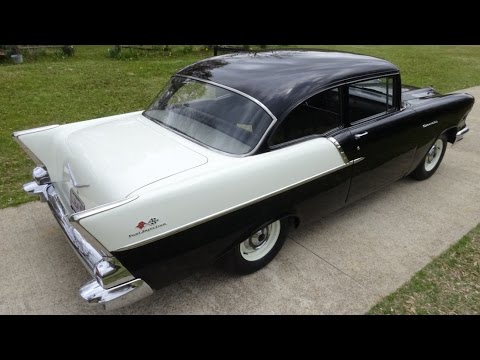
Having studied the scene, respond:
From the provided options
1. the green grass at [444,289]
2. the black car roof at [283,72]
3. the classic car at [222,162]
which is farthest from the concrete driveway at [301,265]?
the black car roof at [283,72]

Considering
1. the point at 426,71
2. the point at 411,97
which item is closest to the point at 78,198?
the point at 411,97

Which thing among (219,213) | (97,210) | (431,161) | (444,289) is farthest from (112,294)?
(431,161)

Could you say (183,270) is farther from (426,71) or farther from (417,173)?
(426,71)

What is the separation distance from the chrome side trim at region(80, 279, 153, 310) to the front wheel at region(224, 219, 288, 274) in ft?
2.57

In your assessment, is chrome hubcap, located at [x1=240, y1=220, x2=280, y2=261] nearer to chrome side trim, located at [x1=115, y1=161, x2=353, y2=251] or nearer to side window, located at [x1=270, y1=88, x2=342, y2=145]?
chrome side trim, located at [x1=115, y1=161, x2=353, y2=251]

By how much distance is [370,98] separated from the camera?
12.4 feet

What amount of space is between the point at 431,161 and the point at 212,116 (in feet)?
10.7

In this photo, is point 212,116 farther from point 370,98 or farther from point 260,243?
point 370,98

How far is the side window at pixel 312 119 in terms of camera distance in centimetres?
296

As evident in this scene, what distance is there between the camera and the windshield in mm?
2861

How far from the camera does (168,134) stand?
10.2ft

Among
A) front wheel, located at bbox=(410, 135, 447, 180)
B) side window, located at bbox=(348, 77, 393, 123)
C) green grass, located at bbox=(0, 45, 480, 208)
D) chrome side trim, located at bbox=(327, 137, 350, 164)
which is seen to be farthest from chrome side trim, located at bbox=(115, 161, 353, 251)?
green grass, located at bbox=(0, 45, 480, 208)

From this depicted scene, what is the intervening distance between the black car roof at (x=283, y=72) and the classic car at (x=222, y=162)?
0.01 m

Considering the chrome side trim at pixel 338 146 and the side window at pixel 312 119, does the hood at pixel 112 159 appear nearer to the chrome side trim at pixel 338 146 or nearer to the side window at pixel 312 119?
the side window at pixel 312 119
